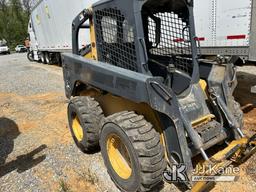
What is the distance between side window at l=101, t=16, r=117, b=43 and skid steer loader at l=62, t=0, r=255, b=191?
1 cm

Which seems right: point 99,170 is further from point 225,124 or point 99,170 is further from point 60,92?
point 60,92

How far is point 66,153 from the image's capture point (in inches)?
179

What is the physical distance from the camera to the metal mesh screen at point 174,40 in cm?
391

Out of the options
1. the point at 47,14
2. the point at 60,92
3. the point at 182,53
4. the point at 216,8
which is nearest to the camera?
the point at 182,53

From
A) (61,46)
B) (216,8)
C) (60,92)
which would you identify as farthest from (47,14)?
(216,8)

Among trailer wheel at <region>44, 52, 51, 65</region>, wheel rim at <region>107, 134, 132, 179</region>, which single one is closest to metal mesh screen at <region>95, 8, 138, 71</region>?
wheel rim at <region>107, 134, 132, 179</region>

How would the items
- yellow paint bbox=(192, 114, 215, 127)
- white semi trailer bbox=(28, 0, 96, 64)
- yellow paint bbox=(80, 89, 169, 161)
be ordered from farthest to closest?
white semi trailer bbox=(28, 0, 96, 64) → yellow paint bbox=(192, 114, 215, 127) → yellow paint bbox=(80, 89, 169, 161)

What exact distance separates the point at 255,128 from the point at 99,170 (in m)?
3.06

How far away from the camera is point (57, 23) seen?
14461 mm

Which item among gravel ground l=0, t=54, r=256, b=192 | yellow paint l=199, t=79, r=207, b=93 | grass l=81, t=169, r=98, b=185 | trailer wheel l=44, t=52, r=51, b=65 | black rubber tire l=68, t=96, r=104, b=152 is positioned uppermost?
yellow paint l=199, t=79, r=207, b=93

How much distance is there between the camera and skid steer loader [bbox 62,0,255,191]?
297 cm

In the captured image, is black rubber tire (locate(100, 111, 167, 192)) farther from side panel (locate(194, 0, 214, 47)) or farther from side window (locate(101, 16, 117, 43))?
Result: side panel (locate(194, 0, 214, 47))

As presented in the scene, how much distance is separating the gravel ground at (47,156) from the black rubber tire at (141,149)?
20.1 inches

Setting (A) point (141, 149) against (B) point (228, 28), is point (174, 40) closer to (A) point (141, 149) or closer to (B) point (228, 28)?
(A) point (141, 149)
